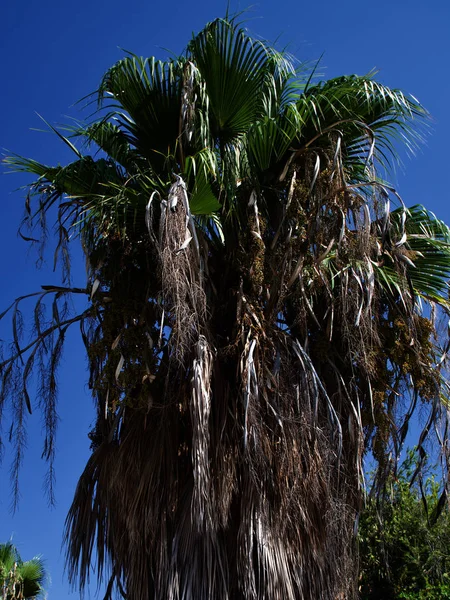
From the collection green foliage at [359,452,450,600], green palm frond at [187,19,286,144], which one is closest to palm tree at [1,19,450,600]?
green palm frond at [187,19,286,144]

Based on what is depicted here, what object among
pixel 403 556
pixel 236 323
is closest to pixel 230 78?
pixel 236 323

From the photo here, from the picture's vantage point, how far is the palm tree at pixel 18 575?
392 inches

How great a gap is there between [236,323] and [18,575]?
18.9 ft

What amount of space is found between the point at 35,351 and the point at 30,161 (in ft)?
5.33

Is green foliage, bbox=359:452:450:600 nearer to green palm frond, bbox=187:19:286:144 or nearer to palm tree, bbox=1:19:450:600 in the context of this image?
palm tree, bbox=1:19:450:600

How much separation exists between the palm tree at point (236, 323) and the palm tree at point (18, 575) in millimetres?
4229

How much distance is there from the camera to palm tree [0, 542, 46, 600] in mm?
9945

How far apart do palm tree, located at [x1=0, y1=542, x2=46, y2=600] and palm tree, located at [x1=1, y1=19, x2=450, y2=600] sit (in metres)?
4.23

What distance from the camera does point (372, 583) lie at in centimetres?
1032

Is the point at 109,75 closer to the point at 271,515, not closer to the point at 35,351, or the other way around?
the point at 35,351

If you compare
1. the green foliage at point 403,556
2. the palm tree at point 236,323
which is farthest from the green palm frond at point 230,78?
the green foliage at point 403,556

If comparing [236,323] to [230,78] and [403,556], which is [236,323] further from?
[403,556]

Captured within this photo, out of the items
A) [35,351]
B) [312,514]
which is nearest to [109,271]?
[35,351]

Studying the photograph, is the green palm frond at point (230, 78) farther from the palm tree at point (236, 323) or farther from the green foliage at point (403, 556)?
the green foliage at point (403, 556)
